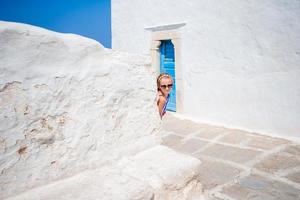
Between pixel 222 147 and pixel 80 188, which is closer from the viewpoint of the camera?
pixel 80 188

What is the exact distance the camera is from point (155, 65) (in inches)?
262

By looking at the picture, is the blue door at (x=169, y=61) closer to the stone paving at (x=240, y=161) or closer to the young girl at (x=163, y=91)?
the stone paving at (x=240, y=161)

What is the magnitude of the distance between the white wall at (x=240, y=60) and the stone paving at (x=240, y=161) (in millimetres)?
458

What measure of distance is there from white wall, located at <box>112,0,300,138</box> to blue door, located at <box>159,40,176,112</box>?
0.56 m

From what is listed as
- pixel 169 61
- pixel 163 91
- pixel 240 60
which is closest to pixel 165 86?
pixel 163 91

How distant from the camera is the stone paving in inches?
98.7

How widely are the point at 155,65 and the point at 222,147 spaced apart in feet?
11.0

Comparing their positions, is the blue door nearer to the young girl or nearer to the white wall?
the white wall

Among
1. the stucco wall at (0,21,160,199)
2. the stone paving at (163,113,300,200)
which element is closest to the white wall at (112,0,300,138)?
the stone paving at (163,113,300,200)

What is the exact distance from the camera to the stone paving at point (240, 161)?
251 cm

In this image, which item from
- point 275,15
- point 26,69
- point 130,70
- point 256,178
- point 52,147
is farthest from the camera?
point 275,15

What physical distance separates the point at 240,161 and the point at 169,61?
3800 mm

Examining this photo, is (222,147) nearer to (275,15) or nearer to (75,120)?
(275,15)

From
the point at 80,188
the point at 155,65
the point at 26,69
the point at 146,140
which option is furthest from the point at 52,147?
the point at 155,65
